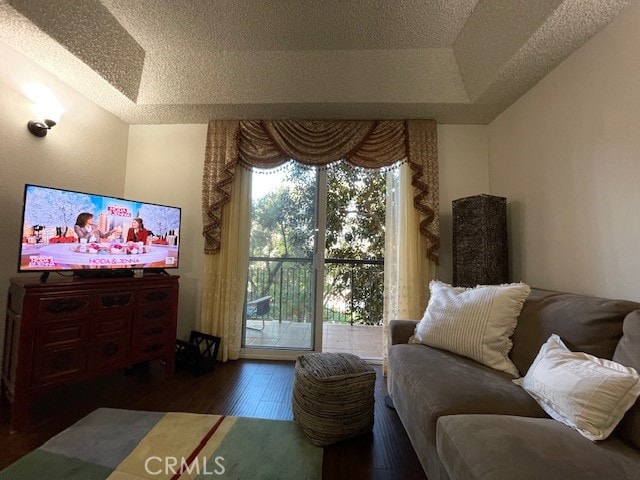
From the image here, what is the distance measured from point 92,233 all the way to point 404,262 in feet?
7.81

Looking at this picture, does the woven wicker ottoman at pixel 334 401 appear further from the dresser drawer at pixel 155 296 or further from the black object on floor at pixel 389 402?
the dresser drawer at pixel 155 296

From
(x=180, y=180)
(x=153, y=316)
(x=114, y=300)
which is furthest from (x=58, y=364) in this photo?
(x=180, y=180)

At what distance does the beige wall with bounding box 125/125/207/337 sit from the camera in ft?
8.87

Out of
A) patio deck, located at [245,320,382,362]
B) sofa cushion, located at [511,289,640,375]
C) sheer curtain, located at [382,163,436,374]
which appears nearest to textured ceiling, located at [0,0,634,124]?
sheer curtain, located at [382,163,436,374]

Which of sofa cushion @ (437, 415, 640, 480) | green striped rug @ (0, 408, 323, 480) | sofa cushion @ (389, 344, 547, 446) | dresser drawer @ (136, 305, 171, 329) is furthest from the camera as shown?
dresser drawer @ (136, 305, 171, 329)

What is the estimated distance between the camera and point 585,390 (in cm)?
94

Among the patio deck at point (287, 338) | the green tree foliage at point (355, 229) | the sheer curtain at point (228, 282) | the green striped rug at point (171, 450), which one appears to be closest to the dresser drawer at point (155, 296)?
the sheer curtain at point (228, 282)

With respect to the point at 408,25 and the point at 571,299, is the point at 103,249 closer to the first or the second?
the point at 408,25

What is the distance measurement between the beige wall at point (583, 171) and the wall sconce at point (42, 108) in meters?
3.47

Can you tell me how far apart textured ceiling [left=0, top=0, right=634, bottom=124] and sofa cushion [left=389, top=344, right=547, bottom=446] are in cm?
187

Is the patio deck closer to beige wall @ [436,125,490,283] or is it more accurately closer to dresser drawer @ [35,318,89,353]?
beige wall @ [436,125,490,283]

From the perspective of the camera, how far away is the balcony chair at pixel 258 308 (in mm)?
2742

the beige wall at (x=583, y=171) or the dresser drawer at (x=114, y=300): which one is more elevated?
the beige wall at (x=583, y=171)

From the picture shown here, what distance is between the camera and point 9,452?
1363mm
